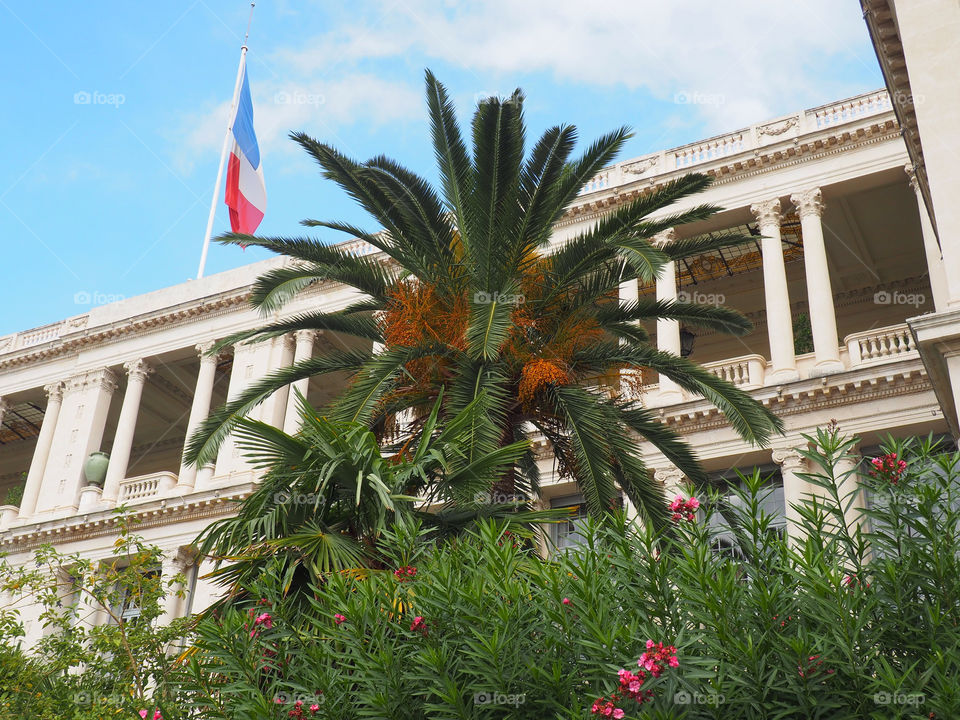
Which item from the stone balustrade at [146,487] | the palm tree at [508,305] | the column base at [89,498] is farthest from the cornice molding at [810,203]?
the column base at [89,498]

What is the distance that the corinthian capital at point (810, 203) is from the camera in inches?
1206

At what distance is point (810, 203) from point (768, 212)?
115cm

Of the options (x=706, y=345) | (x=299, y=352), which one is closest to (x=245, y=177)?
(x=299, y=352)

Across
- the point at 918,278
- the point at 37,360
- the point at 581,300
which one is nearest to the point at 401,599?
the point at 581,300

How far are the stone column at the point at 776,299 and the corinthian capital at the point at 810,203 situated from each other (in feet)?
2.20

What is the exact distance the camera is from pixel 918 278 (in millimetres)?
33688

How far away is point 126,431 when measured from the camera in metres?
39.3

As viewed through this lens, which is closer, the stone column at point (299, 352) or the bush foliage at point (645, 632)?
the bush foliage at point (645, 632)

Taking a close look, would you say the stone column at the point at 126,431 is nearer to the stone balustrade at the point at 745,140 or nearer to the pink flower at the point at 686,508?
the stone balustrade at the point at 745,140

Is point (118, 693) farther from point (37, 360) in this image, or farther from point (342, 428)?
point (37, 360)

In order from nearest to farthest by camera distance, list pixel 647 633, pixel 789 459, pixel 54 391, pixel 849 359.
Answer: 1. pixel 647 633
2. pixel 789 459
3. pixel 849 359
4. pixel 54 391

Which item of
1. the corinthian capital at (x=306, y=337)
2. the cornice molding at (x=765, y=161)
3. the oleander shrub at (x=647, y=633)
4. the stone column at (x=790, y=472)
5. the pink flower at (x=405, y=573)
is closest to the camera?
the oleander shrub at (x=647, y=633)

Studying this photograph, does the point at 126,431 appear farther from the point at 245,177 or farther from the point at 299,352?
the point at 245,177

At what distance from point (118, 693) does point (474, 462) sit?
24.7 ft
